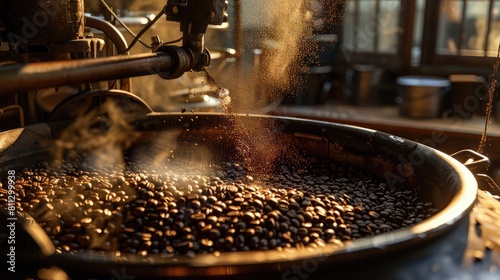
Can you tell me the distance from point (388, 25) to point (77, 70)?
6445 mm

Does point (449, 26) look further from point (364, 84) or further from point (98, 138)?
point (98, 138)

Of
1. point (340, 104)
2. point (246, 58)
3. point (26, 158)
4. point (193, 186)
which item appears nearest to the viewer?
point (193, 186)

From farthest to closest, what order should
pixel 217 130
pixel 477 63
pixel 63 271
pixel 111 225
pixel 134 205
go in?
pixel 477 63 → pixel 217 130 → pixel 134 205 → pixel 111 225 → pixel 63 271

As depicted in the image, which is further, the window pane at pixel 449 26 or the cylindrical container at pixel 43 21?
the window pane at pixel 449 26

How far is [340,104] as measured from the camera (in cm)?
713

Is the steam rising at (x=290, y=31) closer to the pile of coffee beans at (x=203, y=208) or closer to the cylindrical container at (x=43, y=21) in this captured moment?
the pile of coffee beans at (x=203, y=208)

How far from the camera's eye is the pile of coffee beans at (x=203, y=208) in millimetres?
1578

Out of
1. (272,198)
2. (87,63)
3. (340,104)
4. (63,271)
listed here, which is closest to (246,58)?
(340,104)

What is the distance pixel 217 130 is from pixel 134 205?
3.16 ft

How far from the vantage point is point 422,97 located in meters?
6.04

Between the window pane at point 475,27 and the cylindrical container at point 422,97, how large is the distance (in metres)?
0.86

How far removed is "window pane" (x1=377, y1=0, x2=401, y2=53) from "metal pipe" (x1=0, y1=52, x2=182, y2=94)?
5848mm

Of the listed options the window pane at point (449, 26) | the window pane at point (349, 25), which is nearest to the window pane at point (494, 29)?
the window pane at point (449, 26)

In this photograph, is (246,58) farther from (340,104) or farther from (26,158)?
(26,158)
